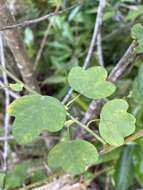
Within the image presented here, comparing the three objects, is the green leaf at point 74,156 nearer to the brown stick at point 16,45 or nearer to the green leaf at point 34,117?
the green leaf at point 34,117

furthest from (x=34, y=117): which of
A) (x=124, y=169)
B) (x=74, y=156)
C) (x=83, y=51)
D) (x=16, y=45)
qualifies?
(x=83, y=51)

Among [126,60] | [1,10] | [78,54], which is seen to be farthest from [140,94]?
[78,54]

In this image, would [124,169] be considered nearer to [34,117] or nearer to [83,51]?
[34,117]

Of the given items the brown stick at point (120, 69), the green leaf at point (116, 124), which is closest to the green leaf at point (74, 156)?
the green leaf at point (116, 124)

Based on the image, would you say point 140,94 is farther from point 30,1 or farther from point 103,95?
point 30,1

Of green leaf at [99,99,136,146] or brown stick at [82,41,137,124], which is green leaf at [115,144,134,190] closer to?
brown stick at [82,41,137,124]

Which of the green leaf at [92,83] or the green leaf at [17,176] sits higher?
the green leaf at [92,83]

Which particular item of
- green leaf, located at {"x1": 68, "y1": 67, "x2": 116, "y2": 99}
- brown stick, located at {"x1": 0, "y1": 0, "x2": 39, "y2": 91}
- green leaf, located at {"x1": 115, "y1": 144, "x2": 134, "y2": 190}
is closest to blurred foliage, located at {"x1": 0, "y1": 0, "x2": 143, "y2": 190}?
green leaf, located at {"x1": 115, "y1": 144, "x2": 134, "y2": 190}
